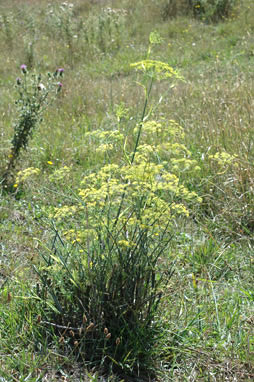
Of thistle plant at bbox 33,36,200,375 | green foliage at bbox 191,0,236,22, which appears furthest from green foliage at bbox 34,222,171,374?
green foliage at bbox 191,0,236,22

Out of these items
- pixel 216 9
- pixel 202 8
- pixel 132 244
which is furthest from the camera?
pixel 202 8

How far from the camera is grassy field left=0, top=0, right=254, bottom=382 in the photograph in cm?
189

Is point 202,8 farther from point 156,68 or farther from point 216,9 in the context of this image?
point 156,68

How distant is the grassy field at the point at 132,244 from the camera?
1895 mm

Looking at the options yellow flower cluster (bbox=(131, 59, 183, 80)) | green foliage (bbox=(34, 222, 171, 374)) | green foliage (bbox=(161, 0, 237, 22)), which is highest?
yellow flower cluster (bbox=(131, 59, 183, 80))

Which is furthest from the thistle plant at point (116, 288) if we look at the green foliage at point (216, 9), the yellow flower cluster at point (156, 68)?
the green foliage at point (216, 9)

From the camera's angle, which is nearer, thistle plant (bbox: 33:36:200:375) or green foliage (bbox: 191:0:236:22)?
thistle plant (bbox: 33:36:200:375)

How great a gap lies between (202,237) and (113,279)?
4.33 ft

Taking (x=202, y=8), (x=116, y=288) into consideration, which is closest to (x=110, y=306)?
(x=116, y=288)

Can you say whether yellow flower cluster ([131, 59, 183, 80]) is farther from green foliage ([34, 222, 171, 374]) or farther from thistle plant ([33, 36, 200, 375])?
green foliage ([34, 222, 171, 374])

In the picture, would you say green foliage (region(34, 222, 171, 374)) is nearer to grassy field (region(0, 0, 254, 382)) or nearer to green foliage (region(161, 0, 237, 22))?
grassy field (region(0, 0, 254, 382))

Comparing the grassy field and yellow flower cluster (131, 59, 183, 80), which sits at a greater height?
yellow flower cluster (131, 59, 183, 80)

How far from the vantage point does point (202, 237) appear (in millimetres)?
3094

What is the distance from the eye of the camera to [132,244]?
1.86 meters
